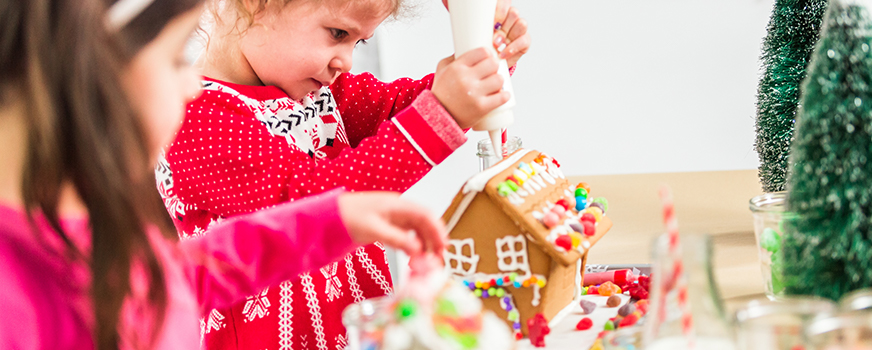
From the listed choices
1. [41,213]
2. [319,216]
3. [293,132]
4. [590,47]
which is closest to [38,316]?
[41,213]

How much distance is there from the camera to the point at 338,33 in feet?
2.93

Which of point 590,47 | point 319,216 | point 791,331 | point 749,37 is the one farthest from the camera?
point 590,47

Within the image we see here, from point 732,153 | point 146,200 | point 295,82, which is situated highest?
point 295,82

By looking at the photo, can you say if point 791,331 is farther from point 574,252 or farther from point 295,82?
point 295,82

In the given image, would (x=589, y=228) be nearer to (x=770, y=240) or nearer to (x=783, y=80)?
(x=770, y=240)

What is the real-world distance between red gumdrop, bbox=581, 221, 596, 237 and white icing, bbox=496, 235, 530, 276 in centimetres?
6

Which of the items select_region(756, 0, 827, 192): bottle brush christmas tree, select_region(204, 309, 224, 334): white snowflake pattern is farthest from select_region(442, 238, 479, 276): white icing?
select_region(756, 0, 827, 192): bottle brush christmas tree

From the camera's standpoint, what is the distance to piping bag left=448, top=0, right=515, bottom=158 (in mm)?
720

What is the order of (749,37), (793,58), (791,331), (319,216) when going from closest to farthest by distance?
(791,331) → (319,216) → (793,58) → (749,37)

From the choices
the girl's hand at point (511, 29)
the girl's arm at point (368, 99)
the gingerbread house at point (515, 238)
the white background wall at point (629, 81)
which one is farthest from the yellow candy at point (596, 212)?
the white background wall at point (629, 81)

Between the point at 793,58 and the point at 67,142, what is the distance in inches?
41.5

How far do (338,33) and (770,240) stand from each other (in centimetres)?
54

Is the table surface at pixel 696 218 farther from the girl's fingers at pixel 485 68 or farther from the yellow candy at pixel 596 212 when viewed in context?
the girl's fingers at pixel 485 68

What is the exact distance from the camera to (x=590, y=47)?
2156mm
